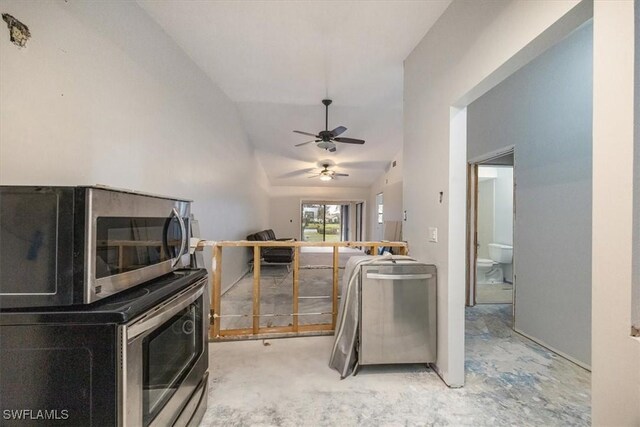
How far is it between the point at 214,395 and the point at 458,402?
1679 mm

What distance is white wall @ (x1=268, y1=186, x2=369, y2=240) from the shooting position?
938 cm

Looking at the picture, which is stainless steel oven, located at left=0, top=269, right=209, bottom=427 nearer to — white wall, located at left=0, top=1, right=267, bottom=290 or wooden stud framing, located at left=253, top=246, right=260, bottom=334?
white wall, located at left=0, top=1, right=267, bottom=290

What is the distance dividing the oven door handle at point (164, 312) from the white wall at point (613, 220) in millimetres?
1664

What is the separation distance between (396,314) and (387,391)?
0.53m

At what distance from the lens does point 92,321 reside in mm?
829

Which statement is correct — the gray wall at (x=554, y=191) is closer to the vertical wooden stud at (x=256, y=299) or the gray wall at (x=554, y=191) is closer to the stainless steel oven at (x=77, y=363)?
the vertical wooden stud at (x=256, y=299)

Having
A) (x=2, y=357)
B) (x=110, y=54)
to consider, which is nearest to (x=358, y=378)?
(x=2, y=357)

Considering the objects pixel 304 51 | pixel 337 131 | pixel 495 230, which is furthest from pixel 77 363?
pixel 495 230

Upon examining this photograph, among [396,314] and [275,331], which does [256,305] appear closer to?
[275,331]

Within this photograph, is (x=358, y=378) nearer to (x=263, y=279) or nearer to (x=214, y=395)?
(x=214, y=395)

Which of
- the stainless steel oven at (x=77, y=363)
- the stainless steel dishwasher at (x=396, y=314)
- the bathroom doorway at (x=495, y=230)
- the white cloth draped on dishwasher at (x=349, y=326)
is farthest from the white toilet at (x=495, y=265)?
the stainless steel oven at (x=77, y=363)

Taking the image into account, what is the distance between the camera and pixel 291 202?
9.45 metres

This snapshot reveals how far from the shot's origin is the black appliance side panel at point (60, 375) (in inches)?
31.2

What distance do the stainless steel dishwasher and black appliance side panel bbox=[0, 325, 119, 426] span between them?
5.19 feet
